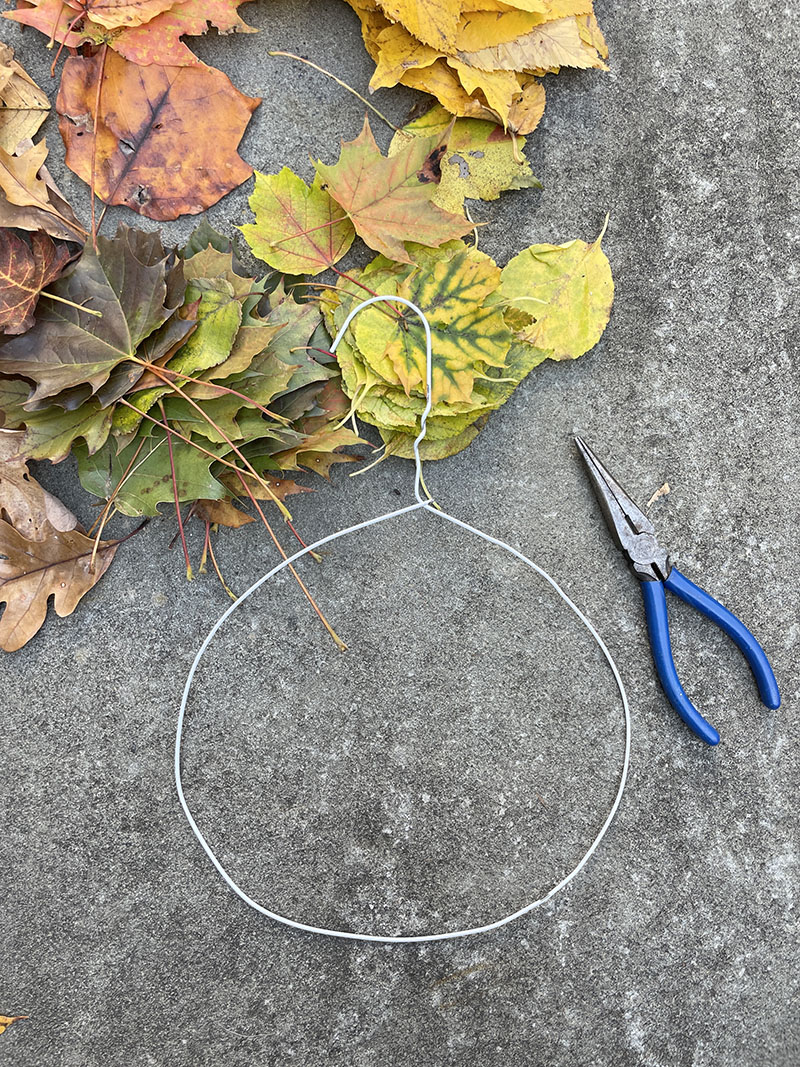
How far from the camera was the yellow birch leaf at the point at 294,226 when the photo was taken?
109 cm

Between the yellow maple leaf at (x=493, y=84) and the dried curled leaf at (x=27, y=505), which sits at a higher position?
the yellow maple leaf at (x=493, y=84)

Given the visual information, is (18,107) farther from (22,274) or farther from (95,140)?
(22,274)

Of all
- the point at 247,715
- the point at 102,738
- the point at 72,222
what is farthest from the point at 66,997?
the point at 72,222

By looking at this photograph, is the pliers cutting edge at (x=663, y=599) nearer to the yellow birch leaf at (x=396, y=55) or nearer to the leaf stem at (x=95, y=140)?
the yellow birch leaf at (x=396, y=55)

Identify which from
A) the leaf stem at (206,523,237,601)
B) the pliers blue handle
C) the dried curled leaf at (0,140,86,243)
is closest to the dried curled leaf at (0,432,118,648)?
the leaf stem at (206,523,237,601)

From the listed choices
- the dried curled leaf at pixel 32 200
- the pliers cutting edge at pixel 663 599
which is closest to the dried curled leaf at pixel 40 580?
the dried curled leaf at pixel 32 200

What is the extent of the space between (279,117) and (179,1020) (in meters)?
1.43

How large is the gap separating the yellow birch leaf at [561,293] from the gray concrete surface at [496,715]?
0.05 meters

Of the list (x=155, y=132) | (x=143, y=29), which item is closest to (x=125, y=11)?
(x=143, y=29)

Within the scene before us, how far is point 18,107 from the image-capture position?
113 cm

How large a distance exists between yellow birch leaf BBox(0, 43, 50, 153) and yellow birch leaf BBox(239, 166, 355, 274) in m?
0.38

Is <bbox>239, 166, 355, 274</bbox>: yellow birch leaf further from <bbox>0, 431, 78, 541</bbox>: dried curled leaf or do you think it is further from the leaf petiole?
<bbox>0, 431, 78, 541</bbox>: dried curled leaf

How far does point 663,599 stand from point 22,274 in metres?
1.05

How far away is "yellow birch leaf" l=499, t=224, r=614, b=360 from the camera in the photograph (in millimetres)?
1154
